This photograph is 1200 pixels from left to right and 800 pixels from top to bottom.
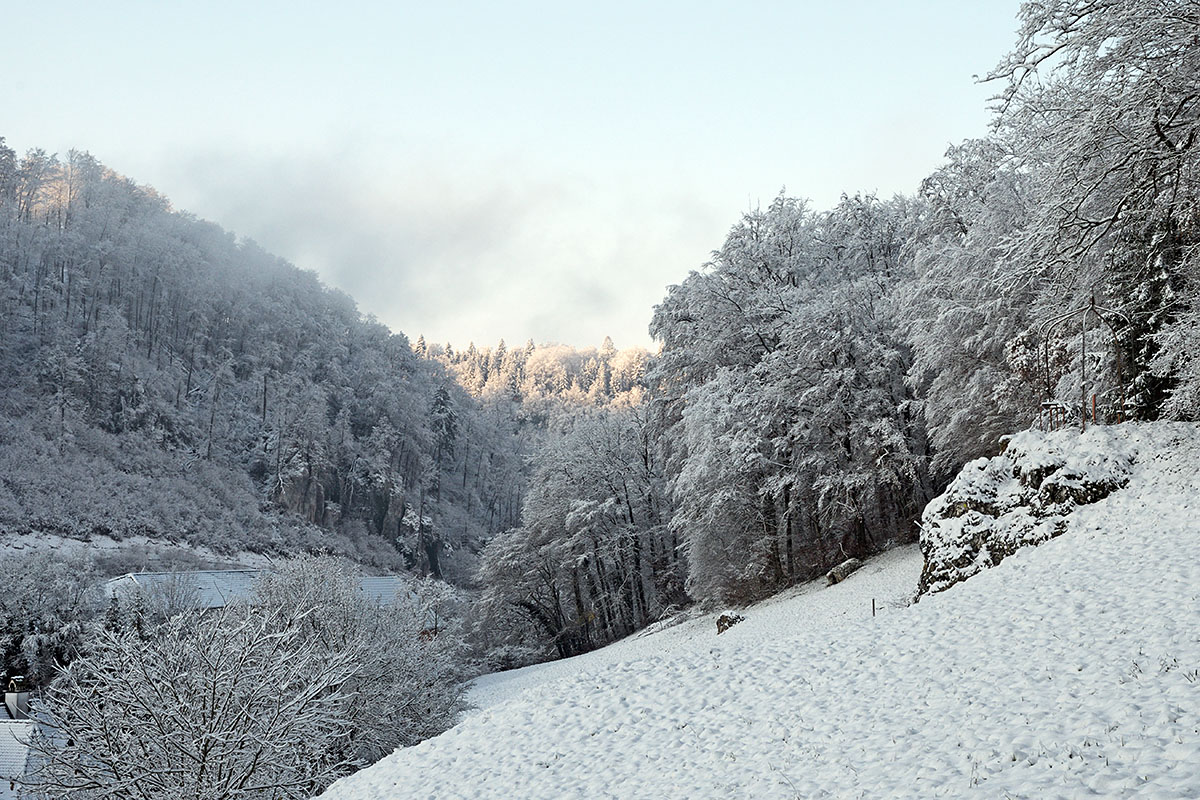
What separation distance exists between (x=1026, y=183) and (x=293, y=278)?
116623 mm

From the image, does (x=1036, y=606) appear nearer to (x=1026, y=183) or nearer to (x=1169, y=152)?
(x=1169, y=152)

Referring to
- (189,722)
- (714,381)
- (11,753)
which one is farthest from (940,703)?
(11,753)

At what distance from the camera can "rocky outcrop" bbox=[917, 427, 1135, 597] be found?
42.6 ft

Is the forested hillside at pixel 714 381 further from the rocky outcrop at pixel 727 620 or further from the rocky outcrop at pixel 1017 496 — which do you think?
the rocky outcrop at pixel 727 620

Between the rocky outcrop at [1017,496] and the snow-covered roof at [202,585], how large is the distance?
77.8 feet

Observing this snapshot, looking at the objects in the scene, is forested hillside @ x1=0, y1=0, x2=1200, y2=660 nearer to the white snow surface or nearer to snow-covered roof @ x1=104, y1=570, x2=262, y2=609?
the white snow surface

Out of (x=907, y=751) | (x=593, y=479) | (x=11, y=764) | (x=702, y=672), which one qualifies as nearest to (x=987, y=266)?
(x=702, y=672)

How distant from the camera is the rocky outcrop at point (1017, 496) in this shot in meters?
13.0

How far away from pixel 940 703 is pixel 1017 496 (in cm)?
815

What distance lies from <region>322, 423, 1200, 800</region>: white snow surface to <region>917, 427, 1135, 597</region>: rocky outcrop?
0.39 m

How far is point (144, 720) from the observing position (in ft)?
36.5

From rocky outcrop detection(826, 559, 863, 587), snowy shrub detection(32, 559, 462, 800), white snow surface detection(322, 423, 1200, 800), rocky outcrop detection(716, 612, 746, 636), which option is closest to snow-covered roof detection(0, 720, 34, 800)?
snowy shrub detection(32, 559, 462, 800)

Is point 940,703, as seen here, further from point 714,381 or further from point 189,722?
point 714,381

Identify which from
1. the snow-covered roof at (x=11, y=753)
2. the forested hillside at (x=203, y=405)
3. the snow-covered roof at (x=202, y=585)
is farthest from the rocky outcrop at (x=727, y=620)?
the forested hillside at (x=203, y=405)
